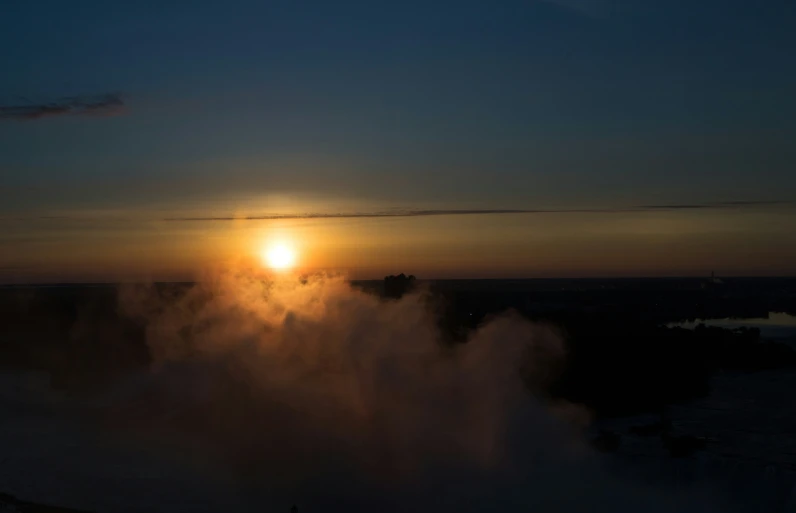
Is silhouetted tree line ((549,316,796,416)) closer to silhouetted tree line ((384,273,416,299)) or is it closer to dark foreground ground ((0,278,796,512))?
dark foreground ground ((0,278,796,512))

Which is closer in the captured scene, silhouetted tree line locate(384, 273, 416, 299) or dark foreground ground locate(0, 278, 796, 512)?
dark foreground ground locate(0, 278, 796, 512)

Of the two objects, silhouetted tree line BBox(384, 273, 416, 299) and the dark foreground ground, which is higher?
silhouetted tree line BBox(384, 273, 416, 299)

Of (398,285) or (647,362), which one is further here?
(398,285)

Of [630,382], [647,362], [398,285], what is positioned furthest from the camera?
[398,285]

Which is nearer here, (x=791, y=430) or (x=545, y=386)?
(x=791, y=430)

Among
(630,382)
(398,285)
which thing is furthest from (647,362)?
(398,285)

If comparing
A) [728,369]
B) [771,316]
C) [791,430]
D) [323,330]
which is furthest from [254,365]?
[771,316]

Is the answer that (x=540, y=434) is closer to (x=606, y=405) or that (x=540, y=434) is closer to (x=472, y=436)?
(x=472, y=436)

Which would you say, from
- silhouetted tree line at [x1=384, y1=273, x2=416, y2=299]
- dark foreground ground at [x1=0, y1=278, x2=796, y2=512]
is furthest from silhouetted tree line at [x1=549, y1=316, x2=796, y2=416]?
silhouetted tree line at [x1=384, y1=273, x2=416, y2=299]

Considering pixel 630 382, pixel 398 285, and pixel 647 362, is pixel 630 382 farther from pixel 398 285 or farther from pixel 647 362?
pixel 398 285

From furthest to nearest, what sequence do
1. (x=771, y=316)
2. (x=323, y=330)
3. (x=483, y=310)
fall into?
1. (x=771, y=316)
2. (x=483, y=310)
3. (x=323, y=330)

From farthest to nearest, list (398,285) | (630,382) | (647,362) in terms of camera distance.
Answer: (398,285)
(647,362)
(630,382)
